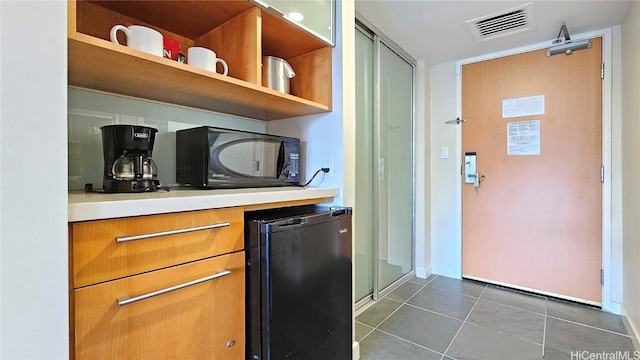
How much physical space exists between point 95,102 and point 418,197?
8.52 ft

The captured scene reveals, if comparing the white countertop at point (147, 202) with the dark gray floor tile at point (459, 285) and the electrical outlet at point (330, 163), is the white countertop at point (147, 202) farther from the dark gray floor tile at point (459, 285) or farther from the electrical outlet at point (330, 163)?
the dark gray floor tile at point (459, 285)

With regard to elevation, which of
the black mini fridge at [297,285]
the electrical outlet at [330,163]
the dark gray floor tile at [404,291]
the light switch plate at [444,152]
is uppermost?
the light switch plate at [444,152]

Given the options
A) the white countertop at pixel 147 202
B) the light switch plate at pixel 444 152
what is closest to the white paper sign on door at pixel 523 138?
the light switch plate at pixel 444 152

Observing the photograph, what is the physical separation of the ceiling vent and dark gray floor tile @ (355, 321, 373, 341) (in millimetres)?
2229

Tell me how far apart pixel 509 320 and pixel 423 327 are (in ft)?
2.07

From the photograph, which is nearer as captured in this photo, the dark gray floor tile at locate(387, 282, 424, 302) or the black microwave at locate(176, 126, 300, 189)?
the black microwave at locate(176, 126, 300, 189)

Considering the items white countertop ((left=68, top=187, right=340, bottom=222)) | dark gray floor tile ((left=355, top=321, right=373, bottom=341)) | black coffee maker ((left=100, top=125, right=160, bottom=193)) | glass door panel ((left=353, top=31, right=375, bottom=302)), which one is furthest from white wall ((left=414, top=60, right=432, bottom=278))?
black coffee maker ((left=100, top=125, right=160, bottom=193))

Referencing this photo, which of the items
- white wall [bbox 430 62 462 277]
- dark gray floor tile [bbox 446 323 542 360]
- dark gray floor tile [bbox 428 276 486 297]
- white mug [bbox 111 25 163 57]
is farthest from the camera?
white wall [bbox 430 62 462 277]

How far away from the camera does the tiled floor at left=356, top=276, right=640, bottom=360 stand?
167 cm

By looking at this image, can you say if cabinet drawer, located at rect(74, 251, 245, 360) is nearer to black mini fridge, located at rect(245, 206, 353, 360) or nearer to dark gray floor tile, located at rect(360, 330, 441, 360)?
black mini fridge, located at rect(245, 206, 353, 360)

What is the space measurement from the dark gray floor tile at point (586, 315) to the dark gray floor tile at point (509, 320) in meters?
0.18

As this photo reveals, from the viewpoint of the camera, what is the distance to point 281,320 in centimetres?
107

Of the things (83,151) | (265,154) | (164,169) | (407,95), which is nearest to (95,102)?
(83,151)

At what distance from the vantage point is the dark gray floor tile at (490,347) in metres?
1.64
